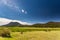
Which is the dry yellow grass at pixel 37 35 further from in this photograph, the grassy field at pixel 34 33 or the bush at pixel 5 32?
the bush at pixel 5 32

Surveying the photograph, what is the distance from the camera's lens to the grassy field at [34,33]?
393cm

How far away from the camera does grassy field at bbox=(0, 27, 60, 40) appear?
12.9 ft

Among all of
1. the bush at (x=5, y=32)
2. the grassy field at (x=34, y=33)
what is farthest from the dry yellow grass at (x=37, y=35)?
the bush at (x=5, y=32)

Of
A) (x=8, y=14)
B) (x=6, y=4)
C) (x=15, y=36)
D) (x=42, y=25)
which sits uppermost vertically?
(x=6, y=4)

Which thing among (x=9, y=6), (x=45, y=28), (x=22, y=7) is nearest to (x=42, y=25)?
(x=45, y=28)

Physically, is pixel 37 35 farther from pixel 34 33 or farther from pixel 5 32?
pixel 5 32

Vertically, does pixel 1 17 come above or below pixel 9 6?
below

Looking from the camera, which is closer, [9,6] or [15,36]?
[15,36]

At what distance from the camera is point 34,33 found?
405 cm

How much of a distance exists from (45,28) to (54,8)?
0.58 meters

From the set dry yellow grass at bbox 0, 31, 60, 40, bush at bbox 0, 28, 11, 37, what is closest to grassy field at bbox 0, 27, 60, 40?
dry yellow grass at bbox 0, 31, 60, 40

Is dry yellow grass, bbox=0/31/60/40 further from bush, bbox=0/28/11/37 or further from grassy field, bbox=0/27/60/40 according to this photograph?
bush, bbox=0/28/11/37

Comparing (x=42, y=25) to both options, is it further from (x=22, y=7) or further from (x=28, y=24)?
(x=22, y=7)

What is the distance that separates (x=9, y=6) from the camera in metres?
4.19
